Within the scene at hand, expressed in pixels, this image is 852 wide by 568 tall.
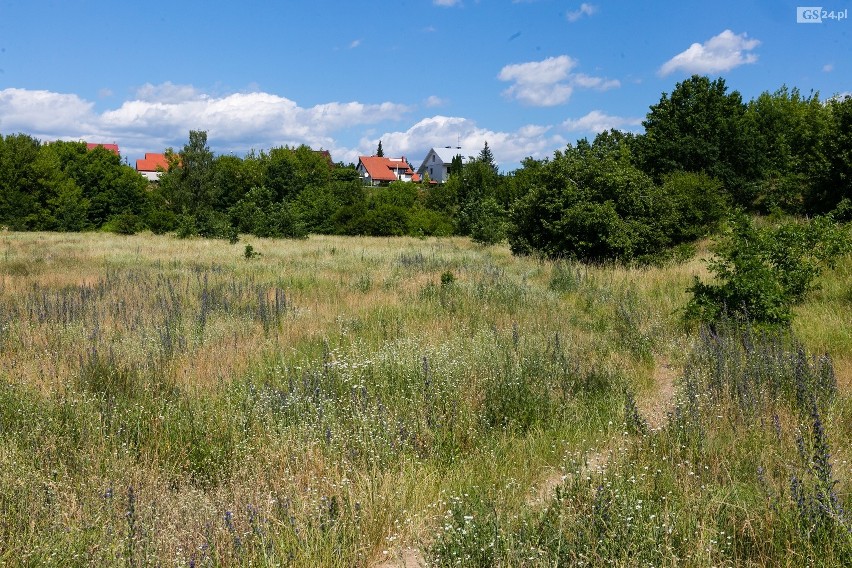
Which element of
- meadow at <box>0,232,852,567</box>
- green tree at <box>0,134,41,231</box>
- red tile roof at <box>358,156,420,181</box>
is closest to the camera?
meadow at <box>0,232,852,567</box>

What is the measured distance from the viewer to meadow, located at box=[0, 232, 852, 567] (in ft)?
10.3

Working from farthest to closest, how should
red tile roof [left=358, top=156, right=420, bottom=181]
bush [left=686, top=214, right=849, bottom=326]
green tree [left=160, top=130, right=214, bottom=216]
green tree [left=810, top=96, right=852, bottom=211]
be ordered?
red tile roof [left=358, top=156, right=420, bottom=181]
green tree [left=160, top=130, right=214, bottom=216]
green tree [left=810, top=96, right=852, bottom=211]
bush [left=686, top=214, right=849, bottom=326]

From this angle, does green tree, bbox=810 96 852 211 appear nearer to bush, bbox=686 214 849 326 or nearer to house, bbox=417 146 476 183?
bush, bbox=686 214 849 326

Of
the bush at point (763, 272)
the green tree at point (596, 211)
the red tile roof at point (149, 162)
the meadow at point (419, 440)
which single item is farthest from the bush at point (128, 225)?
the red tile roof at point (149, 162)

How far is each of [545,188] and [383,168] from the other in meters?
84.3

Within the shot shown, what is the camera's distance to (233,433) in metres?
4.72

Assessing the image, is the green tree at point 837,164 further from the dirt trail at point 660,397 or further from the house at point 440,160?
the house at point 440,160

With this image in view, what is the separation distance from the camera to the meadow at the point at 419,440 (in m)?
3.13

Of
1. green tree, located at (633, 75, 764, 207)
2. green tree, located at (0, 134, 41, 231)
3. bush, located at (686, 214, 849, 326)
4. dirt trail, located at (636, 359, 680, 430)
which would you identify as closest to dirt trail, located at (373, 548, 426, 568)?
dirt trail, located at (636, 359, 680, 430)

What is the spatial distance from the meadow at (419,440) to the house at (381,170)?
87.6 meters

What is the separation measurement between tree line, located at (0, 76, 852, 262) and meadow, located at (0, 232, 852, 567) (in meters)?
9.14

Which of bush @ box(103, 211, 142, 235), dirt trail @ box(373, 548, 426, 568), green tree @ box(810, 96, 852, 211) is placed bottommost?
dirt trail @ box(373, 548, 426, 568)

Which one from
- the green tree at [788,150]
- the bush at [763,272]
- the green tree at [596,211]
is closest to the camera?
the bush at [763,272]

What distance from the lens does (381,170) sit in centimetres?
10006
